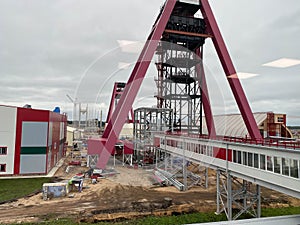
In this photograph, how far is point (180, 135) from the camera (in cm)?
775

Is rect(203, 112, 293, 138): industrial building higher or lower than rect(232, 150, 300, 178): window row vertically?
higher

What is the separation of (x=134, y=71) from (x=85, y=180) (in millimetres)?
4407

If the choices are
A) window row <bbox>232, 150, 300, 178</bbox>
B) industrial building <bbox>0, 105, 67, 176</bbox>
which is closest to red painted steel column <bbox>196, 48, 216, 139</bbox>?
window row <bbox>232, 150, 300, 178</bbox>

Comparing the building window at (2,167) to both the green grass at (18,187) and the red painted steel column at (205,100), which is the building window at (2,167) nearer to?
the green grass at (18,187)

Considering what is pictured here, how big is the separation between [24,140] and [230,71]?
8.21 m

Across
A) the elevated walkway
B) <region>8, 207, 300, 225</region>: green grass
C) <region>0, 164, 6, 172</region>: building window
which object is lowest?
<region>8, 207, 300, 225</region>: green grass

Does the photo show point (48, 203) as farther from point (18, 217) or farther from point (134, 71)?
point (134, 71)

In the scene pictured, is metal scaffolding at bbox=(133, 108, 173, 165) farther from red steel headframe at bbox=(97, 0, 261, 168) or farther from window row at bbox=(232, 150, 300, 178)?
window row at bbox=(232, 150, 300, 178)

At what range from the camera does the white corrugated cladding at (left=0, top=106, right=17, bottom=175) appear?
28.0 feet

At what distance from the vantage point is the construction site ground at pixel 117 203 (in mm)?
5016

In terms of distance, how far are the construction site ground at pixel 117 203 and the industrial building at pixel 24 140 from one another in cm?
247

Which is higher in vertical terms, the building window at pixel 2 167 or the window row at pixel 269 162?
the window row at pixel 269 162

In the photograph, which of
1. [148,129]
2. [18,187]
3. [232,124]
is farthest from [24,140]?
[232,124]

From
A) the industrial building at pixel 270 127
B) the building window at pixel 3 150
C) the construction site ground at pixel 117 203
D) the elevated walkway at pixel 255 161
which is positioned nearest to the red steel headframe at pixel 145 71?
the elevated walkway at pixel 255 161
